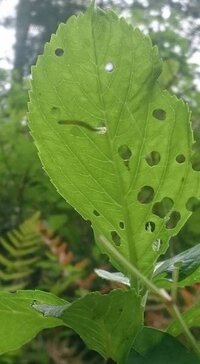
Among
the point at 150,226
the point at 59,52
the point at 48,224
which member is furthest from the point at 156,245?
the point at 48,224

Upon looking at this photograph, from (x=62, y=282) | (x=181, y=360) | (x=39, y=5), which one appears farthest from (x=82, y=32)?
(x=39, y=5)

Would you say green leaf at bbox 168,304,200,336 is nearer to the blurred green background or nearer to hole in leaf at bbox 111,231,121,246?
hole in leaf at bbox 111,231,121,246

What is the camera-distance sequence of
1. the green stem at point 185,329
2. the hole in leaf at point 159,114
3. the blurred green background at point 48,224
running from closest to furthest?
the green stem at point 185,329, the hole in leaf at point 159,114, the blurred green background at point 48,224

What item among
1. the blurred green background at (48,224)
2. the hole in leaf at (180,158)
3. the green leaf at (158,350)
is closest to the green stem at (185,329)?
the green leaf at (158,350)

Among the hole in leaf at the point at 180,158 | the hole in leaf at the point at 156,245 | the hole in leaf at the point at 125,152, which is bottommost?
the hole in leaf at the point at 156,245

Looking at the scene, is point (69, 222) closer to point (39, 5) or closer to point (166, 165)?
point (166, 165)

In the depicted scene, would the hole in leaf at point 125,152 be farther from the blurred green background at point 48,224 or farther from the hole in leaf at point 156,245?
the blurred green background at point 48,224

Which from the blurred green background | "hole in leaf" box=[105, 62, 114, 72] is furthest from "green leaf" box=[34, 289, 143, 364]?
the blurred green background
